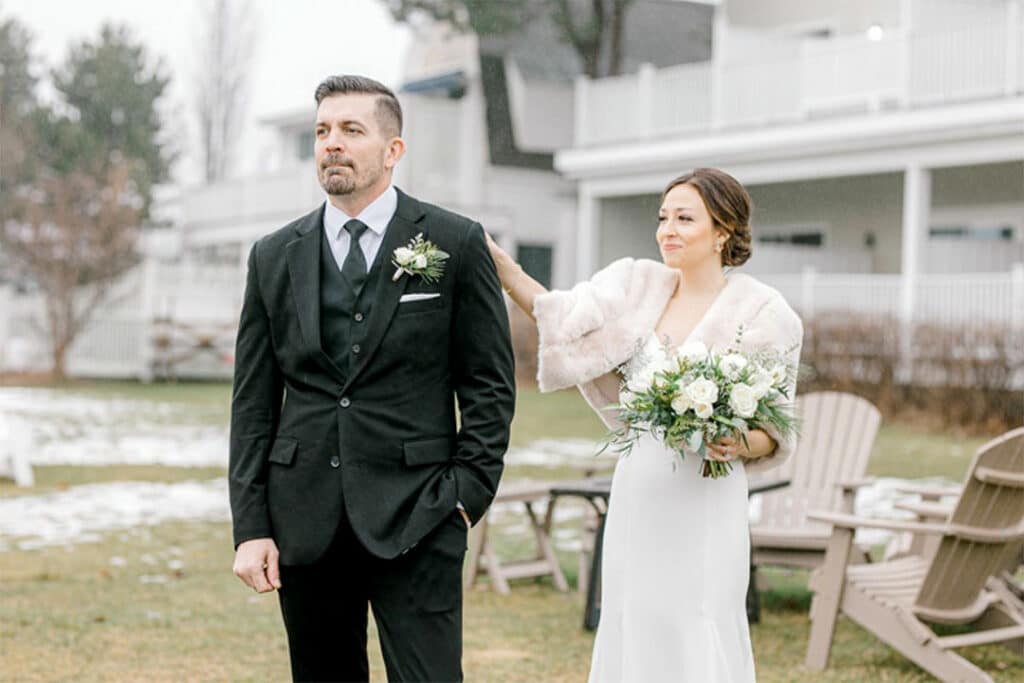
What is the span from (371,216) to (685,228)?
3.86ft

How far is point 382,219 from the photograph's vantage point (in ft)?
12.4

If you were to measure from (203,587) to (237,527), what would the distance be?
516cm

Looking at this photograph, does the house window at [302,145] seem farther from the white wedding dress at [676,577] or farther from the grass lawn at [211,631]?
the white wedding dress at [676,577]

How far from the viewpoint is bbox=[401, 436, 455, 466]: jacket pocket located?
3631 millimetres

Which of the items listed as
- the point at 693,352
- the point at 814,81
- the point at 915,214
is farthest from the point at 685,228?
the point at 814,81

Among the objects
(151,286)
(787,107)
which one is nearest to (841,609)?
(787,107)

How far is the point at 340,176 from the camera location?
3668 millimetres

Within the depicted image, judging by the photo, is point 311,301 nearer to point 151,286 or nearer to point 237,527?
point 237,527

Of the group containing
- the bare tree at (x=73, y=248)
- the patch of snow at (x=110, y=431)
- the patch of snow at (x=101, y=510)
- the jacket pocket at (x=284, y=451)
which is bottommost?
the patch of snow at (x=101, y=510)

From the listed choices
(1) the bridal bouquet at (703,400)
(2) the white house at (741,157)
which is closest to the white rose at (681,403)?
(1) the bridal bouquet at (703,400)

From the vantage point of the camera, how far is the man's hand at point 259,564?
3.64 meters

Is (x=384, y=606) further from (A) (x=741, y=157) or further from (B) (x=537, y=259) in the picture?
(B) (x=537, y=259)

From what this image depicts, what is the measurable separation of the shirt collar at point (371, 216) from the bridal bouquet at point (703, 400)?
976mm

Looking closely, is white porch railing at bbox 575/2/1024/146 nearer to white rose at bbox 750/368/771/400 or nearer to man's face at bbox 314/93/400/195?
white rose at bbox 750/368/771/400
